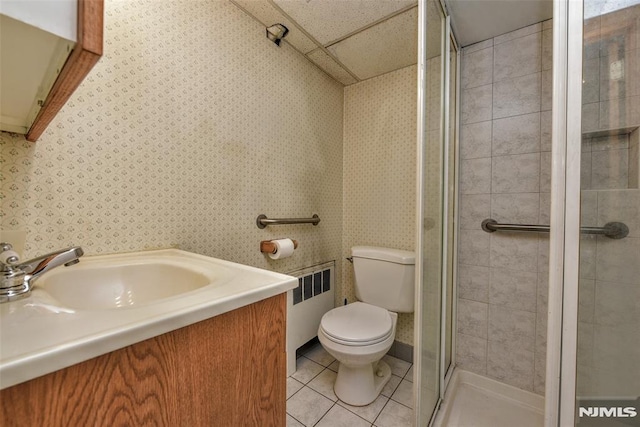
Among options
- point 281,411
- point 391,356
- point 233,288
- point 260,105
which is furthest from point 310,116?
point 391,356

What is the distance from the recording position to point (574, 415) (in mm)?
669

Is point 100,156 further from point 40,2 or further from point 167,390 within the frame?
point 167,390

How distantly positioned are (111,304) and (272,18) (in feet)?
5.00

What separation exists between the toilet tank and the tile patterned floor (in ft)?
1.44

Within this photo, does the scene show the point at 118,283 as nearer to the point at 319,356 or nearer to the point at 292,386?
the point at 292,386

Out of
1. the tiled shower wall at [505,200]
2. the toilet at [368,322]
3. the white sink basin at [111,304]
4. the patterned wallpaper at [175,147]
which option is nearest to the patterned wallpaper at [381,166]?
the toilet at [368,322]

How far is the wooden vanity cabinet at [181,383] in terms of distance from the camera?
0.33 meters

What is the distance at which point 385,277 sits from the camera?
1654 millimetres

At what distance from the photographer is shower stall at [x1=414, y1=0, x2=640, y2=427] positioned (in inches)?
26.8

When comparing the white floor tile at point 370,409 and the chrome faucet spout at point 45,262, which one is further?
the white floor tile at point 370,409

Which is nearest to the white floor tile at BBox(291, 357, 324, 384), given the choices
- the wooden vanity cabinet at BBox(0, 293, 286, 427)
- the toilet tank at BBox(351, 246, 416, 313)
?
the toilet tank at BBox(351, 246, 416, 313)

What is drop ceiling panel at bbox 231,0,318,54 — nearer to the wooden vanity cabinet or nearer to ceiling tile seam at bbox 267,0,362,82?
ceiling tile seam at bbox 267,0,362,82

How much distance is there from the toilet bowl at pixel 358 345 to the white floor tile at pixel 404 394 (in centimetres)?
8

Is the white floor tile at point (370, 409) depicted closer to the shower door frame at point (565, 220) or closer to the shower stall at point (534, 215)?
the shower stall at point (534, 215)
